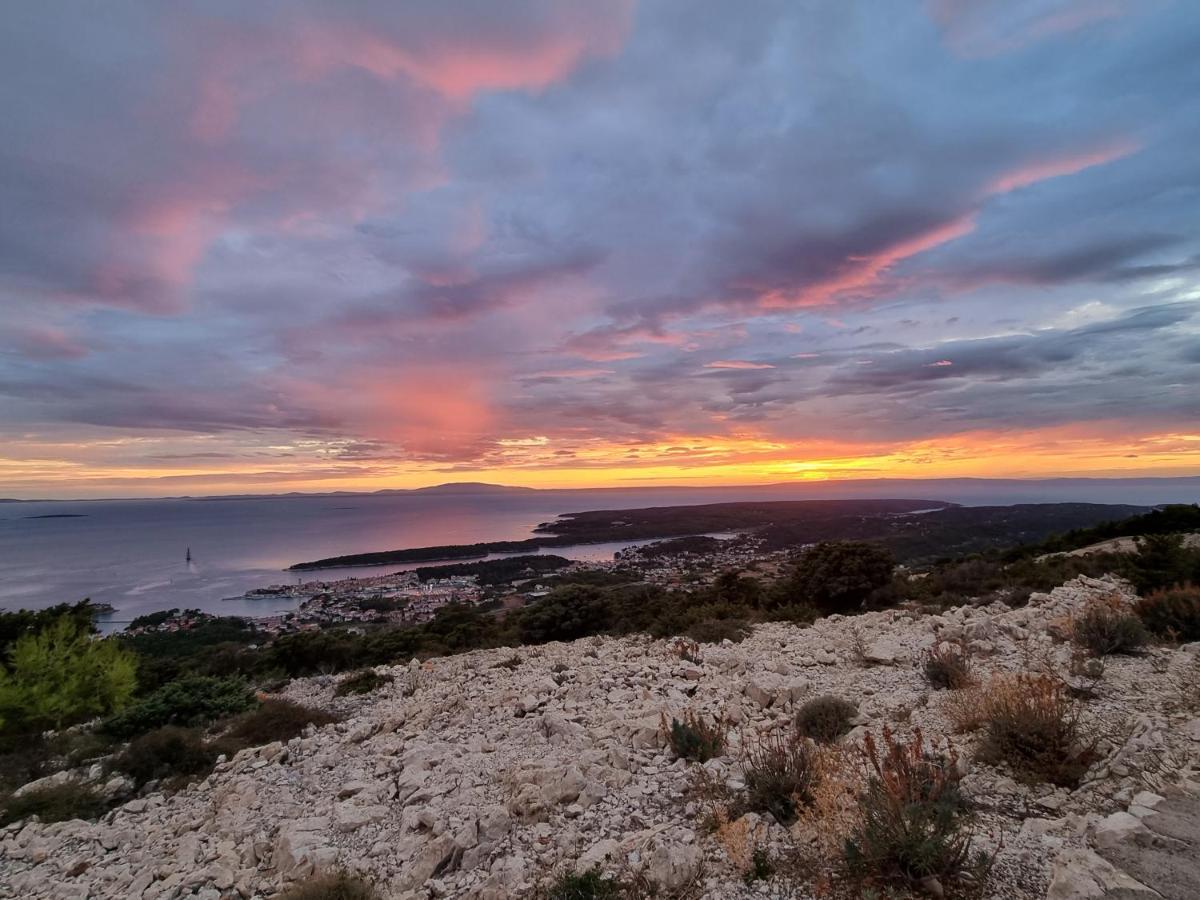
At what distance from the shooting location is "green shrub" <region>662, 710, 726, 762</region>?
4965 mm

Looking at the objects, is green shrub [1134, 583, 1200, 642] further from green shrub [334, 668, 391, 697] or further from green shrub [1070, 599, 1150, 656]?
green shrub [334, 668, 391, 697]

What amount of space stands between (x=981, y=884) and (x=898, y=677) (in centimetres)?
419

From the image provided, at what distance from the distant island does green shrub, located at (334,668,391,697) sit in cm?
2544

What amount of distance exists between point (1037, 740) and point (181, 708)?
11.5m

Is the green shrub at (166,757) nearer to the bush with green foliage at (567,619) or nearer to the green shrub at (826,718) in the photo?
the green shrub at (826,718)

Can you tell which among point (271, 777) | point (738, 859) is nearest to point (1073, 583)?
point (738, 859)

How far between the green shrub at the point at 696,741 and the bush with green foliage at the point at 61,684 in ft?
35.4

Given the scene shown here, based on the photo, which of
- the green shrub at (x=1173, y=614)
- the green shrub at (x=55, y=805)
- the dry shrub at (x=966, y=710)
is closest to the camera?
the dry shrub at (x=966, y=710)

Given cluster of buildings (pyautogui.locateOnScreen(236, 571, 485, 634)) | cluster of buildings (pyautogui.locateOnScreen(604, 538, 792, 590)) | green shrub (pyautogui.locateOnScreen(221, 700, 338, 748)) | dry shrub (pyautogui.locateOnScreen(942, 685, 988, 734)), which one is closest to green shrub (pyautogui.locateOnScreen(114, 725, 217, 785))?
green shrub (pyautogui.locateOnScreen(221, 700, 338, 748))

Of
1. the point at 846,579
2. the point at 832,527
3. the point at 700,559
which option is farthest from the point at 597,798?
the point at 832,527

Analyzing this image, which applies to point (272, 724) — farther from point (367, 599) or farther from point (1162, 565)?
point (367, 599)

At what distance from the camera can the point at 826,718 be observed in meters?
5.32

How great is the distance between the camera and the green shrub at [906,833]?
3014 millimetres

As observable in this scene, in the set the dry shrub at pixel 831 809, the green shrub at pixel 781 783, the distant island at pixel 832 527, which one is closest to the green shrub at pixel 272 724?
the green shrub at pixel 781 783
